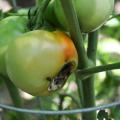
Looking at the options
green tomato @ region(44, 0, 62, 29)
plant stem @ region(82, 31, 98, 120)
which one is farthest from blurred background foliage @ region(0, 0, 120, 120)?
green tomato @ region(44, 0, 62, 29)

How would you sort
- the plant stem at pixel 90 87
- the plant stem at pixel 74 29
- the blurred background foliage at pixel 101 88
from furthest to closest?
the blurred background foliage at pixel 101 88, the plant stem at pixel 90 87, the plant stem at pixel 74 29

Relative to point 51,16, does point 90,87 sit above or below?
below

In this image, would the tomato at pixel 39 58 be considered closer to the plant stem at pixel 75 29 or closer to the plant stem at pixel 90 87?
the plant stem at pixel 75 29

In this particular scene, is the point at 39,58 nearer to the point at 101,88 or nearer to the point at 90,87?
the point at 90,87

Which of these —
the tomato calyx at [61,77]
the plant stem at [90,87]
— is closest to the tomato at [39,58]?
the tomato calyx at [61,77]

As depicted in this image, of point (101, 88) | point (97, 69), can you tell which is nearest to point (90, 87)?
point (97, 69)

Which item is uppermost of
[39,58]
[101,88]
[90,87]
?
[39,58]

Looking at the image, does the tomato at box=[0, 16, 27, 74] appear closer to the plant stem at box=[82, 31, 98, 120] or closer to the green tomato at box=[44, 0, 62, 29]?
the green tomato at box=[44, 0, 62, 29]

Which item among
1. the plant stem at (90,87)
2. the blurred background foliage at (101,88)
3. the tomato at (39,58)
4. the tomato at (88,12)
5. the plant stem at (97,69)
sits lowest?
the blurred background foliage at (101,88)
